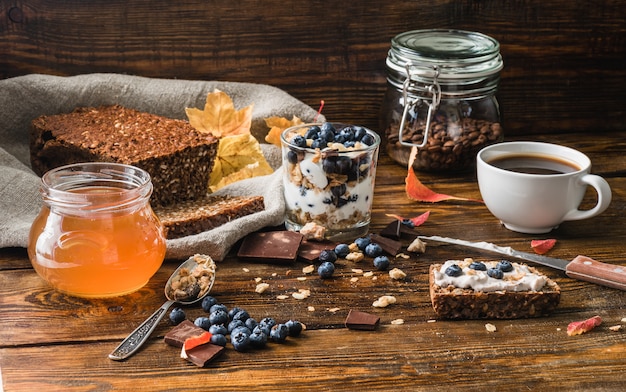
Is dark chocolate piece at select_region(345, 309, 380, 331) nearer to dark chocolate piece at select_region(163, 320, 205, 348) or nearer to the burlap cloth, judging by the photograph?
dark chocolate piece at select_region(163, 320, 205, 348)

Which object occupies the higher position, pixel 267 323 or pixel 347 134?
pixel 347 134

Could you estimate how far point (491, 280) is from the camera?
56.9 inches

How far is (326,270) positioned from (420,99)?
2.23ft

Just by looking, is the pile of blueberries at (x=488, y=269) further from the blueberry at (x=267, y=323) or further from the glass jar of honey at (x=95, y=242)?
the glass jar of honey at (x=95, y=242)

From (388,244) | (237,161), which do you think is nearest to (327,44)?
(237,161)

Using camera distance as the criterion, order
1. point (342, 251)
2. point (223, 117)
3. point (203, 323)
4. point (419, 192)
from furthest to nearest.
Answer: point (223, 117) → point (419, 192) → point (342, 251) → point (203, 323)

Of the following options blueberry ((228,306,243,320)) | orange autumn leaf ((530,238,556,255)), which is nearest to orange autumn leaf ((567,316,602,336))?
orange autumn leaf ((530,238,556,255))

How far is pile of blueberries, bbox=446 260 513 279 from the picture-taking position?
1.45 meters

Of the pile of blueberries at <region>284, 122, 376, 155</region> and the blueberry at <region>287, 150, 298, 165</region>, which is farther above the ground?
the pile of blueberries at <region>284, 122, 376, 155</region>

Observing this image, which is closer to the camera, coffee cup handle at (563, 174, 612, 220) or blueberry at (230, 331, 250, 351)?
blueberry at (230, 331, 250, 351)

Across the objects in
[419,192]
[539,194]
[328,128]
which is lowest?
[419,192]

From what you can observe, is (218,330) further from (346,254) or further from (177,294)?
(346,254)

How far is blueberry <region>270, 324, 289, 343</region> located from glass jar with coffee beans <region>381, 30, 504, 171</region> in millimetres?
791

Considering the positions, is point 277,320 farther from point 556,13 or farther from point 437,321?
point 556,13
